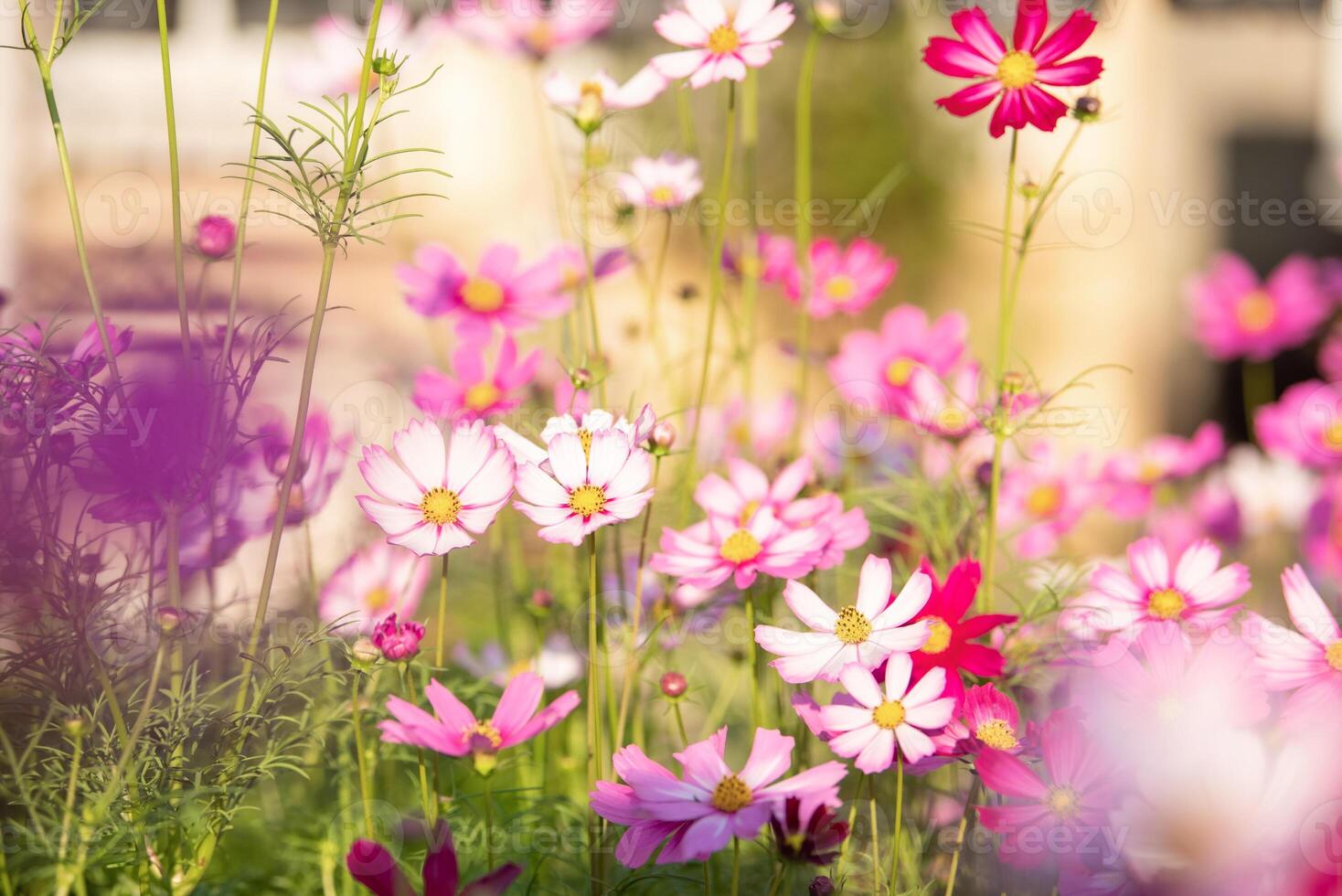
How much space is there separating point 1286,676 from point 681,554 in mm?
370

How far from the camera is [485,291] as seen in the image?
42.7 inches

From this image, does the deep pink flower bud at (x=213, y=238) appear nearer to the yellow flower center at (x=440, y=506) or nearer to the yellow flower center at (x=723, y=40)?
the yellow flower center at (x=440, y=506)

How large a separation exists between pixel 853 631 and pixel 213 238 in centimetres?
51

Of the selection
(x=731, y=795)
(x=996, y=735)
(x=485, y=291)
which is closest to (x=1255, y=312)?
(x=485, y=291)

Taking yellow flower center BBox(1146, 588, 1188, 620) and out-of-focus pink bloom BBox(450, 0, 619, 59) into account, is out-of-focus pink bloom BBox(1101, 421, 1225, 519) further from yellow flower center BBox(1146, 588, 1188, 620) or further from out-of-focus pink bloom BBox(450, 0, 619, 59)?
out-of-focus pink bloom BBox(450, 0, 619, 59)

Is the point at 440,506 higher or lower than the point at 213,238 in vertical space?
lower

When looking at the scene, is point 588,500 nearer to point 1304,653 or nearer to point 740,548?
point 740,548

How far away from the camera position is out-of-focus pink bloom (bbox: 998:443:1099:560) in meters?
1.13

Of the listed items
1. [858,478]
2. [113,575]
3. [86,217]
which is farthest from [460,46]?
[113,575]

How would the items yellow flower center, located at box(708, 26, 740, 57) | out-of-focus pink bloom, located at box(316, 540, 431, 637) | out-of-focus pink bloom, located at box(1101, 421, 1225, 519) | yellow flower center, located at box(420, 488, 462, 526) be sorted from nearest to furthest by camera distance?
yellow flower center, located at box(420, 488, 462, 526) < yellow flower center, located at box(708, 26, 740, 57) < out-of-focus pink bloom, located at box(316, 540, 431, 637) < out-of-focus pink bloom, located at box(1101, 421, 1225, 519)

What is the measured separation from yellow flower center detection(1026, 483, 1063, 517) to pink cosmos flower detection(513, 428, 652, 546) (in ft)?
2.04

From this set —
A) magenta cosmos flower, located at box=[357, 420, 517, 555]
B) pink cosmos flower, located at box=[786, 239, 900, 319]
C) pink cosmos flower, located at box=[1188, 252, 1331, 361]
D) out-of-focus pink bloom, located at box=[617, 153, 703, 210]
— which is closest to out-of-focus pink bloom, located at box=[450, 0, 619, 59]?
out-of-focus pink bloom, located at box=[617, 153, 703, 210]

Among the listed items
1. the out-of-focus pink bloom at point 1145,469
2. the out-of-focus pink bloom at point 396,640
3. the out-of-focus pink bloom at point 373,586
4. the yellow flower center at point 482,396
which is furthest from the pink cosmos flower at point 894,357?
the out-of-focus pink bloom at point 396,640

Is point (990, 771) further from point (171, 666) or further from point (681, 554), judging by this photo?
point (171, 666)
